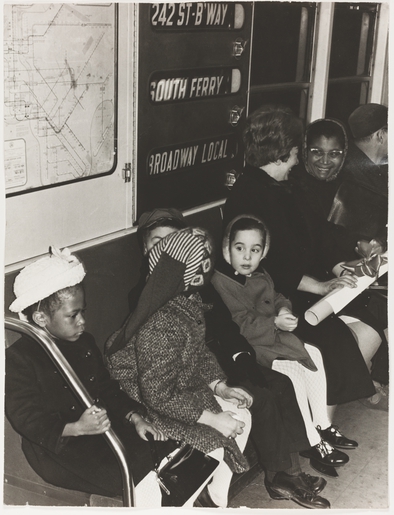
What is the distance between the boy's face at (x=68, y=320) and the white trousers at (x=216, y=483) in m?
0.55

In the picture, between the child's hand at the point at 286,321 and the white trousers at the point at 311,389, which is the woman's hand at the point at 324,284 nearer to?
the white trousers at the point at 311,389

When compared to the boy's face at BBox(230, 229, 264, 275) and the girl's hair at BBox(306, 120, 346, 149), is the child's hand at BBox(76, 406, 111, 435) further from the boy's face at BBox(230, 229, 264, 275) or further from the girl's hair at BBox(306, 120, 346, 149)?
the girl's hair at BBox(306, 120, 346, 149)

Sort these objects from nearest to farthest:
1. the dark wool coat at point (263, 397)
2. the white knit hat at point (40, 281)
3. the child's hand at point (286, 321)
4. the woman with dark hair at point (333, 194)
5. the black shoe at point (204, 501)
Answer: the white knit hat at point (40, 281) < the black shoe at point (204, 501) < the dark wool coat at point (263, 397) < the child's hand at point (286, 321) < the woman with dark hair at point (333, 194)

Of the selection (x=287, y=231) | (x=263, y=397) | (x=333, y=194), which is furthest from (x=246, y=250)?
(x=333, y=194)

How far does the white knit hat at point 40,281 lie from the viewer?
2291mm

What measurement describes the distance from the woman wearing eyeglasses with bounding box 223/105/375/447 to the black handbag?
1.00 meters

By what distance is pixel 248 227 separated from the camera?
2.88m

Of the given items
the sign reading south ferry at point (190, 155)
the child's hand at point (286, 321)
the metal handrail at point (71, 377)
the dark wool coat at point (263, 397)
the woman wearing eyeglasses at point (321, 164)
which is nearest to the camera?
the metal handrail at point (71, 377)

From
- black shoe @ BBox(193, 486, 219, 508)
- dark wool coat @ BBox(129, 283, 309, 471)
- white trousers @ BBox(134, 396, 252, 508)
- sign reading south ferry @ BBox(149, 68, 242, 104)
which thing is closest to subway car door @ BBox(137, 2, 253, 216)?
sign reading south ferry @ BBox(149, 68, 242, 104)

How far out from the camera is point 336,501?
9.73ft

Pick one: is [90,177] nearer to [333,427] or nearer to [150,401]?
[150,401]

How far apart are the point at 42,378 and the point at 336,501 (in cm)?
148

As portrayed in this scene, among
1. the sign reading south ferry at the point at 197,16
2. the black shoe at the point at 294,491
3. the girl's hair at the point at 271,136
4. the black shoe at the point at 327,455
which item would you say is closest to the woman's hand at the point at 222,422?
the black shoe at the point at 294,491

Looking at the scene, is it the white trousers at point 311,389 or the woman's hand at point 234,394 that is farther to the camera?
the white trousers at point 311,389
